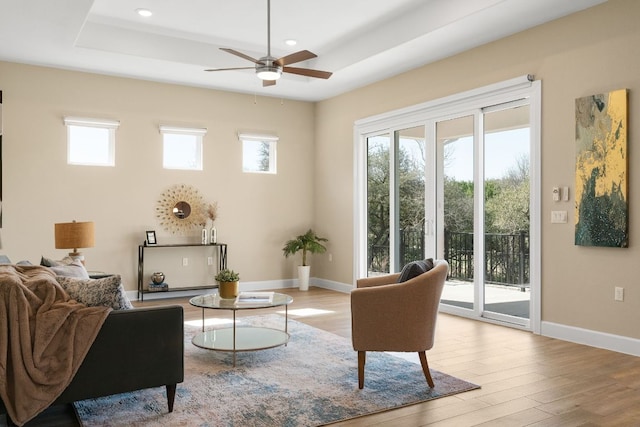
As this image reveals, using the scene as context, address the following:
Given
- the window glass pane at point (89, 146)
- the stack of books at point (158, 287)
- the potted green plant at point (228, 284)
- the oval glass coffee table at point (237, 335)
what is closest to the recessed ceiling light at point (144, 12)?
the window glass pane at point (89, 146)

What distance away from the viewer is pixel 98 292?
282 cm

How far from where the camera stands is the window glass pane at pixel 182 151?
711cm

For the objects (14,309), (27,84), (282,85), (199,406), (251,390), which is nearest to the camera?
(14,309)

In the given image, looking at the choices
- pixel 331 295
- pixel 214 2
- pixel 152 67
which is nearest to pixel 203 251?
pixel 331 295

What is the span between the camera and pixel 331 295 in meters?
7.27

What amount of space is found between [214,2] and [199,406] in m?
3.80

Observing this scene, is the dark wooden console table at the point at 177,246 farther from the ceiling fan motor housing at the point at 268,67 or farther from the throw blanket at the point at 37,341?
the throw blanket at the point at 37,341

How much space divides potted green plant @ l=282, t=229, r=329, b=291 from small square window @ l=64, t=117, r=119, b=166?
9.00 feet

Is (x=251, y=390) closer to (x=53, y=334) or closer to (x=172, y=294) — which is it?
(x=53, y=334)

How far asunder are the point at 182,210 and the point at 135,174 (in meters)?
0.78

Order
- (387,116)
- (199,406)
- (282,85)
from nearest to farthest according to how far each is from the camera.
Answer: (199,406)
(387,116)
(282,85)

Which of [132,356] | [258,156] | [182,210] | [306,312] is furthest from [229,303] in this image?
[258,156]

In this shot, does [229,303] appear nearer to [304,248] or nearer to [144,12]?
[144,12]

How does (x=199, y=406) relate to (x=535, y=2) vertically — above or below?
below
